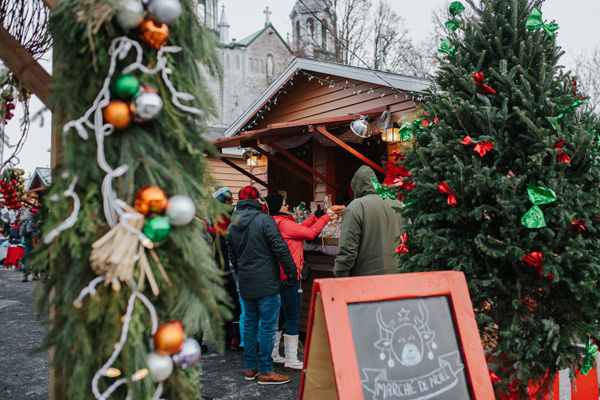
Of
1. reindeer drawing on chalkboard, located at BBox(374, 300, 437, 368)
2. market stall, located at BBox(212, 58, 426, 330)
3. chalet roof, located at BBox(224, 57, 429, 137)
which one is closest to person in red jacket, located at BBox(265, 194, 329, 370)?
market stall, located at BBox(212, 58, 426, 330)

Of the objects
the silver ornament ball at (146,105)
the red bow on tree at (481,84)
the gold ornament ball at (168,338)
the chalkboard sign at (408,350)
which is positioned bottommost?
the chalkboard sign at (408,350)

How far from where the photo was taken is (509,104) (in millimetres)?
3188

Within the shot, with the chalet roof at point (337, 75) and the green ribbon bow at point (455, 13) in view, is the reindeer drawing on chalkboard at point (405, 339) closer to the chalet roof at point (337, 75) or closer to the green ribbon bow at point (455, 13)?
the green ribbon bow at point (455, 13)

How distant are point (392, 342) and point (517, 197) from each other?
1331 mm

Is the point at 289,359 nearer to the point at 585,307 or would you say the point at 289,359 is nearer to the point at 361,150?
the point at 585,307

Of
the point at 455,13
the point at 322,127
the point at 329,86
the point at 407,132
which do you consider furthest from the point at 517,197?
the point at 329,86

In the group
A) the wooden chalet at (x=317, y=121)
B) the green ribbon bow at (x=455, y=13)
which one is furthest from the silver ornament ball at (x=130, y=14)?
the wooden chalet at (x=317, y=121)

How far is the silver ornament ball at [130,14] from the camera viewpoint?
156 cm

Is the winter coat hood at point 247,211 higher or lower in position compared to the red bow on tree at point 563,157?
lower

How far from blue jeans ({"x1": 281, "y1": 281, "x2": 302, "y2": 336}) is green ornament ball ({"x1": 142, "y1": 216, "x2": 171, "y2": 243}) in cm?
364

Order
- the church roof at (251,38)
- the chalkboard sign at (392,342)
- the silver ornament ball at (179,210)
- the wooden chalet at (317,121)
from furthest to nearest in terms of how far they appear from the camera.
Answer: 1. the church roof at (251,38)
2. the wooden chalet at (317,121)
3. the chalkboard sign at (392,342)
4. the silver ornament ball at (179,210)

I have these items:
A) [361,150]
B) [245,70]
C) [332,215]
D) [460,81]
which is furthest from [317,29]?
[460,81]

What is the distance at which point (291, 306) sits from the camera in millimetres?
5180

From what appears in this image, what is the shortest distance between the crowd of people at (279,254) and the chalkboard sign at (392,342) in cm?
152
